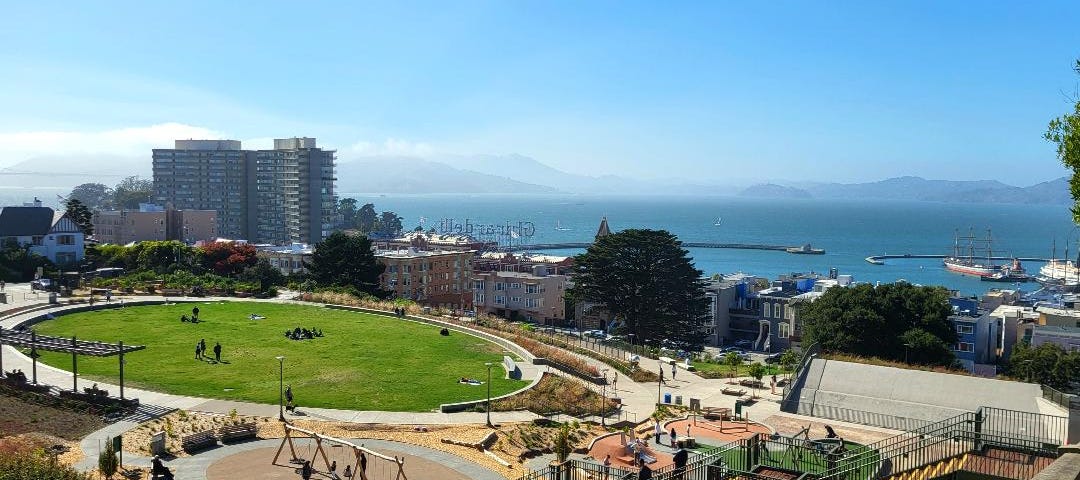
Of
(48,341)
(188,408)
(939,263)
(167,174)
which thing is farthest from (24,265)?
(939,263)

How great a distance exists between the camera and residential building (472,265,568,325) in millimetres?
79875

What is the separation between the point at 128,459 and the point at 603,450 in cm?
1285

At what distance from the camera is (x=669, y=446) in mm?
25672

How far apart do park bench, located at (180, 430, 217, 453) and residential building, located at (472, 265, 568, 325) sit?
5661cm

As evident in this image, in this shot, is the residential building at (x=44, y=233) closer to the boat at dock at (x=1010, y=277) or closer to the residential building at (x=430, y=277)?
the residential building at (x=430, y=277)

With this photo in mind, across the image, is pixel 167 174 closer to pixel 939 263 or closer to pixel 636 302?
pixel 636 302

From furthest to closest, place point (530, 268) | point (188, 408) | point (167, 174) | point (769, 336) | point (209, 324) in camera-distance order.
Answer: point (167, 174)
point (530, 268)
point (769, 336)
point (209, 324)
point (188, 408)

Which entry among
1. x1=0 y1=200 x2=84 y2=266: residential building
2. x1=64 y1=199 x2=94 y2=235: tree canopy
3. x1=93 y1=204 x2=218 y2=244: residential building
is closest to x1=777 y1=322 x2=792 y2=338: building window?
x1=0 y1=200 x2=84 y2=266: residential building

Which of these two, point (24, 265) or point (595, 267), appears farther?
point (595, 267)

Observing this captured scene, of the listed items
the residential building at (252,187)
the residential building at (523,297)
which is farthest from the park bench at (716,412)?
the residential building at (252,187)

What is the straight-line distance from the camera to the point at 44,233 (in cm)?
6475

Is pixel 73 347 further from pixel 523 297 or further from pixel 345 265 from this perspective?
pixel 523 297

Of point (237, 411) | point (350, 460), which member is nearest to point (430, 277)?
point (237, 411)

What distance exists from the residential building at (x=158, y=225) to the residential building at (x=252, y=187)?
155 feet
